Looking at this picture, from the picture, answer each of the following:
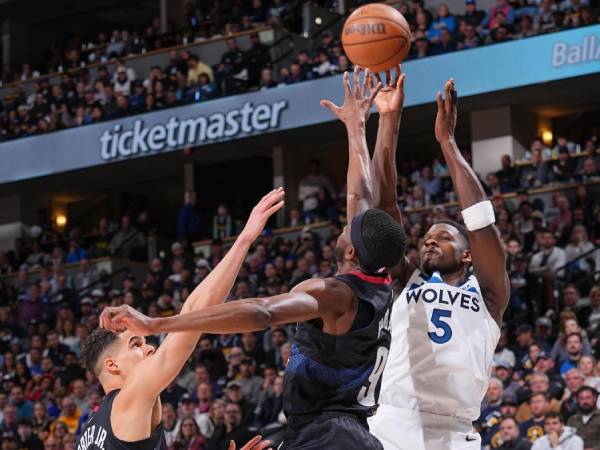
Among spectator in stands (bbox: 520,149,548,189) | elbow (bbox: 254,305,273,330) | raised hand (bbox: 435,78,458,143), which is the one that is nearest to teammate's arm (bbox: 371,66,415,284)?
raised hand (bbox: 435,78,458,143)

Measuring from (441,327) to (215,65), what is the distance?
1461cm

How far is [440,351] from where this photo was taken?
566cm

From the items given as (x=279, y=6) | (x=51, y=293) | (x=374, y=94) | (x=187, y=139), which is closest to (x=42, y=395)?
(x=51, y=293)

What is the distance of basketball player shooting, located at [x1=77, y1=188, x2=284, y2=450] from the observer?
14.9 ft

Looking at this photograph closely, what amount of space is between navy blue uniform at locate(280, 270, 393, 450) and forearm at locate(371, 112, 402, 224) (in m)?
1.43

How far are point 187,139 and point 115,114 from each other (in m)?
1.64

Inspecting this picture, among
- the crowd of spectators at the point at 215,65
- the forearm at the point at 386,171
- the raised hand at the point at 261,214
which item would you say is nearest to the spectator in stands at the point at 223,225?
the crowd of spectators at the point at 215,65

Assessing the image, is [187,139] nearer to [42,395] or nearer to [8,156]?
[8,156]

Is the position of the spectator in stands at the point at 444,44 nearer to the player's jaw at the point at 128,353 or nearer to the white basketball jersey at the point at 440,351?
the white basketball jersey at the point at 440,351

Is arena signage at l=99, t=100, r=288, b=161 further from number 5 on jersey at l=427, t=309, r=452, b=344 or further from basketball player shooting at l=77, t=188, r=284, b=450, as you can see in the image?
basketball player shooting at l=77, t=188, r=284, b=450

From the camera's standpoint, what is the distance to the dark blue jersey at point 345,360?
4492 millimetres

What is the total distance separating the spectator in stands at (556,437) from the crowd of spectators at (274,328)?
0.05ft

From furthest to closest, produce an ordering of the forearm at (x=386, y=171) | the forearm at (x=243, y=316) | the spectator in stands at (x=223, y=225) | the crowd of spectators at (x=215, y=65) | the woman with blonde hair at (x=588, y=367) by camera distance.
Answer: the spectator in stands at (x=223, y=225) < the crowd of spectators at (x=215, y=65) < the woman with blonde hair at (x=588, y=367) < the forearm at (x=386, y=171) < the forearm at (x=243, y=316)

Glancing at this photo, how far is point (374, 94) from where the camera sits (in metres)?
6.22
